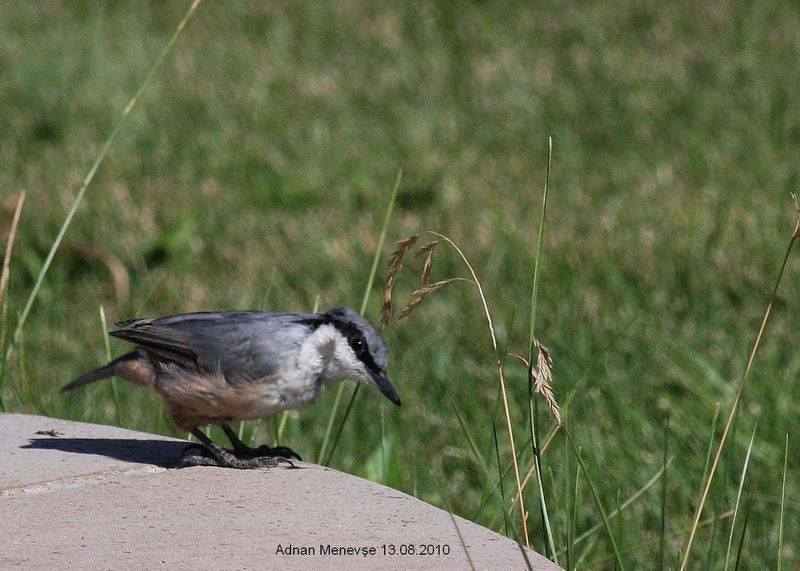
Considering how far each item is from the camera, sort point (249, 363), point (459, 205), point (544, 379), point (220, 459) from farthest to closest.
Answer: point (459, 205), point (249, 363), point (220, 459), point (544, 379)

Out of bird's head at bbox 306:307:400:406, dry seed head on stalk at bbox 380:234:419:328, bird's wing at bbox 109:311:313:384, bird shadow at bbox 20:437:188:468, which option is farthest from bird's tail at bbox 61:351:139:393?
dry seed head on stalk at bbox 380:234:419:328

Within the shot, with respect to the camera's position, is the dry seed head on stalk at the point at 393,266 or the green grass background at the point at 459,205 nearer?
the dry seed head on stalk at the point at 393,266

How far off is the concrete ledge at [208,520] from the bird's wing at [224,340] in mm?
294

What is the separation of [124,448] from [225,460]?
0.89ft

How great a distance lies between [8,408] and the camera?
14.4 ft

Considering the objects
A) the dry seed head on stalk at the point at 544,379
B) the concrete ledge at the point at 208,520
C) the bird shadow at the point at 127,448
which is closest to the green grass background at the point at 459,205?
the dry seed head on stalk at the point at 544,379

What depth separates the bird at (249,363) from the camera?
3189 mm

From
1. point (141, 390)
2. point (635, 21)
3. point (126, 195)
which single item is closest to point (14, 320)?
point (141, 390)

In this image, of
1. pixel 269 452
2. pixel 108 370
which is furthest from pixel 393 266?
pixel 108 370

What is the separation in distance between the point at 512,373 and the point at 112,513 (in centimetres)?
259

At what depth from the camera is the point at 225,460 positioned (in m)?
3.07

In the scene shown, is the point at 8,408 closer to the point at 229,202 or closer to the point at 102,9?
the point at 229,202

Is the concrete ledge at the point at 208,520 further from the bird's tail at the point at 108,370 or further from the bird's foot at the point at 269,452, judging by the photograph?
the bird's tail at the point at 108,370

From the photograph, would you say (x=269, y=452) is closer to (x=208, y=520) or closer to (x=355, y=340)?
(x=355, y=340)
